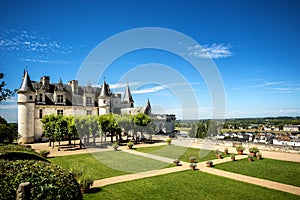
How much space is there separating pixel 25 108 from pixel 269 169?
3197cm

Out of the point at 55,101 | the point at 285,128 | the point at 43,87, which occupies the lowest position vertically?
the point at 285,128

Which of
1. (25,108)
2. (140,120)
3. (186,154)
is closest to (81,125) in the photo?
(140,120)

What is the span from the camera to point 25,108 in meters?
31.2

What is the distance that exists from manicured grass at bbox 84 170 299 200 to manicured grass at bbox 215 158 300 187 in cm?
255

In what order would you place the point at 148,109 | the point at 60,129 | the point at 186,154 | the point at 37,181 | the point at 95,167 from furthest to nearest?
the point at 148,109 → the point at 60,129 → the point at 186,154 → the point at 95,167 → the point at 37,181

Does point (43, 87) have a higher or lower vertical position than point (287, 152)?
higher

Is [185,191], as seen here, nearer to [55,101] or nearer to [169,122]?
[55,101]

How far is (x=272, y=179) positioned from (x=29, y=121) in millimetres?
32101

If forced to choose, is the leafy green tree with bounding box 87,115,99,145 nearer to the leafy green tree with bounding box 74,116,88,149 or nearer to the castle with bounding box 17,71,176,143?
the leafy green tree with bounding box 74,116,88,149

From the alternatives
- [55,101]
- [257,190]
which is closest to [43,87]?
[55,101]

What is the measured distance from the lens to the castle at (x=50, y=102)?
103 feet

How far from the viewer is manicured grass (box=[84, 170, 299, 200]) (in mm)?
10430

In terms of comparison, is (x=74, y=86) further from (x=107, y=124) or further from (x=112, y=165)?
(x=112, y=165)

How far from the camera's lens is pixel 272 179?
13.2 metres
